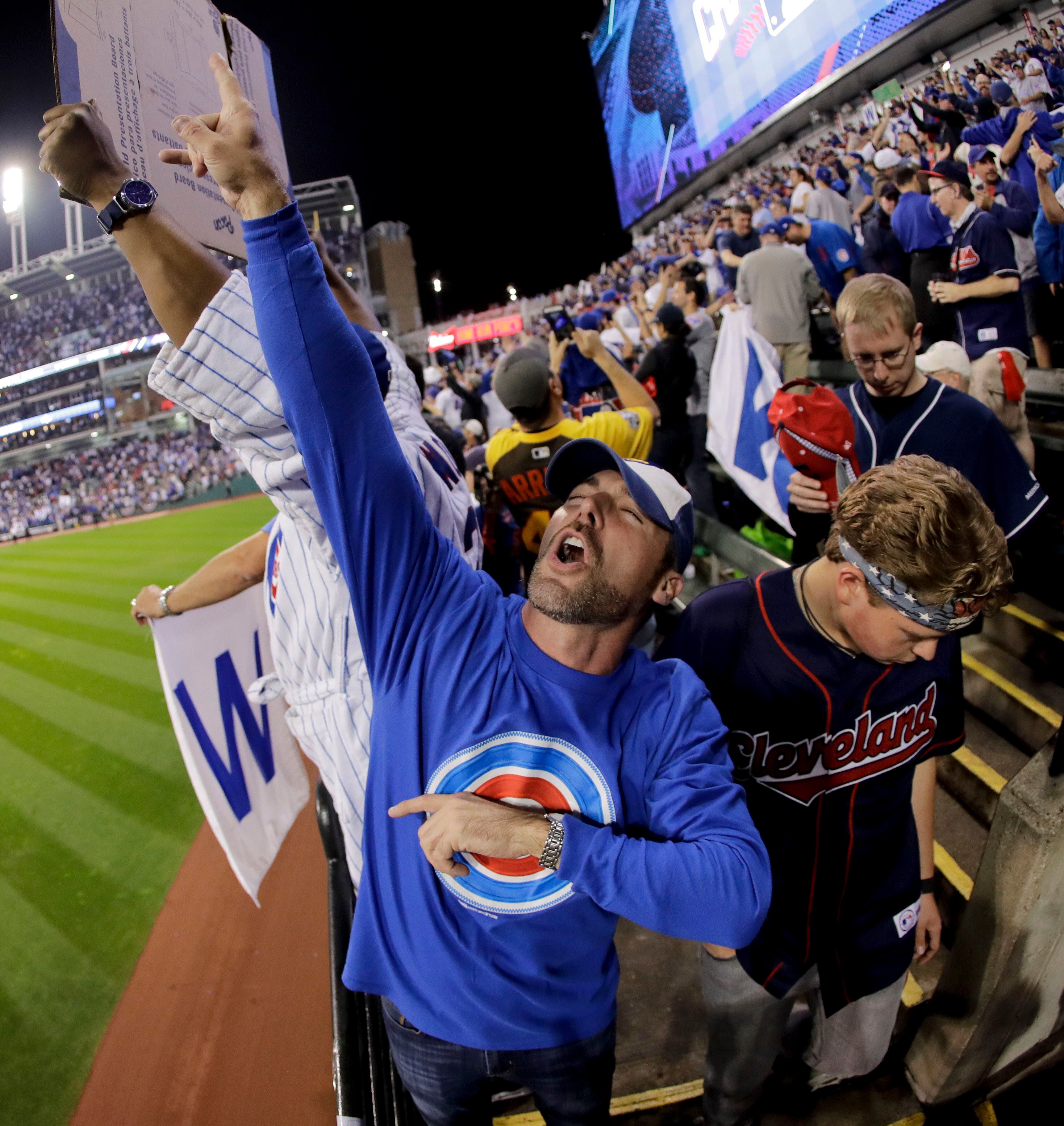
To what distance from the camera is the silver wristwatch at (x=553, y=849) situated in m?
1.10

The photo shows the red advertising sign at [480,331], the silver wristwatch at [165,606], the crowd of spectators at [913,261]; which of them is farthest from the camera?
the red advertising sign at [480,331]

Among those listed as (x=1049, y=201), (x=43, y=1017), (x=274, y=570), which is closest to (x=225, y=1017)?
(x=43, y=1017)

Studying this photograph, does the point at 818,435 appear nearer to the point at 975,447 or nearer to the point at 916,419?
the point at 916,419

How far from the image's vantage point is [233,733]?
2561mm

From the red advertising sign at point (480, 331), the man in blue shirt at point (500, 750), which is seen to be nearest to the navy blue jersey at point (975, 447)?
the man in blue shirt at point (500, 750)

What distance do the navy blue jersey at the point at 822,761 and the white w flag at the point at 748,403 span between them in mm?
2437

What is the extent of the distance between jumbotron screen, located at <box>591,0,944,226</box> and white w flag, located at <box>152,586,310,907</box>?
1215 cm

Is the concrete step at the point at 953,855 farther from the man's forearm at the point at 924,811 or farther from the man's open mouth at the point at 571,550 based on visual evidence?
the man's open mouth at the point at 571,550

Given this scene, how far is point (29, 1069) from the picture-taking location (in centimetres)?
278

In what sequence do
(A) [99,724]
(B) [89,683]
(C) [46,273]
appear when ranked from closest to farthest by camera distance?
(A) [99,724]
(B) [89,683]
(C) [46,273]

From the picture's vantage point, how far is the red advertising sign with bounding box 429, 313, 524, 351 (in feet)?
119

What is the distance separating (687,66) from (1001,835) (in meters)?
20.5

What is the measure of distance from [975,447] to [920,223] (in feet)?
14.6

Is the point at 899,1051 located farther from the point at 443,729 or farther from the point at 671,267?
the point at 671,267
